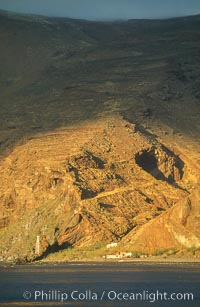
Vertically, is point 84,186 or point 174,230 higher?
point 84,186

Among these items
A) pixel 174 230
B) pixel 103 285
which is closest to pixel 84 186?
pixel 174 230

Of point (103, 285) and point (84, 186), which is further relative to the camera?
point (84, 186)

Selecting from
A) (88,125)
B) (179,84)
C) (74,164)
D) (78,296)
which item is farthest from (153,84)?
(78,296)

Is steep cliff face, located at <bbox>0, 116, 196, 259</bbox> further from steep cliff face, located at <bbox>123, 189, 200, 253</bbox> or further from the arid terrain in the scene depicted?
steep cliff face, located at <bbox>123, 189, 200, 253</bbox>

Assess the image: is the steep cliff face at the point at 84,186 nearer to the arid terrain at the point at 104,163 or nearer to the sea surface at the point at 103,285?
the arid terrain at the point at 104,163

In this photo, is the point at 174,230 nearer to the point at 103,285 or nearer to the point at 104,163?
the point at 104,163

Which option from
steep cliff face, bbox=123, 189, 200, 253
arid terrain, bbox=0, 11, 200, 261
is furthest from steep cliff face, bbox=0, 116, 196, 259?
steep cliff face, bbox=123, 189, 200, 253

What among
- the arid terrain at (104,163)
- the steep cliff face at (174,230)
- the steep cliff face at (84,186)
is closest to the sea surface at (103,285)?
the steep cliff face at (174,230)
